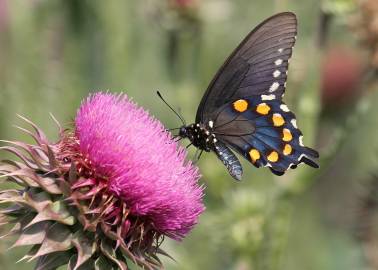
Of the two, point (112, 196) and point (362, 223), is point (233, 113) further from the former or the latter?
point (362, 223)

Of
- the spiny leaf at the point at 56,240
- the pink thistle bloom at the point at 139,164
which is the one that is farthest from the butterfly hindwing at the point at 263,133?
the spiny leaf at the point at 56,240

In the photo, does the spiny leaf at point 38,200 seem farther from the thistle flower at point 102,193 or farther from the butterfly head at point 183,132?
the butterfly head at point 183,132

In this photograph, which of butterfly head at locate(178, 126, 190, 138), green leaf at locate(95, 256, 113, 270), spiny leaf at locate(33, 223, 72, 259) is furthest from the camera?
butterfly head at locate(178, 126, 190, 138)

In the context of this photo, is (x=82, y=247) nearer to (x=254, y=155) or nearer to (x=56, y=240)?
(x=56, y=240)

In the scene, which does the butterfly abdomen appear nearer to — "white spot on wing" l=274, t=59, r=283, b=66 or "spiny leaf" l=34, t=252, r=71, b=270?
"white spot on wing" l=274, t=59, r=283, b=66

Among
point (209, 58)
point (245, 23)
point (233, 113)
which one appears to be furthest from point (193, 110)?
point (245, 23)

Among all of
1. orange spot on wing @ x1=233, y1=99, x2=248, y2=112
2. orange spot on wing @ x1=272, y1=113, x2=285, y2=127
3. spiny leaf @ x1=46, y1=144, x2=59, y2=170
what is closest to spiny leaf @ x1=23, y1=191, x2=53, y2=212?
spiny leaf @ x1=46, y1=144, x2=59, y2=170
